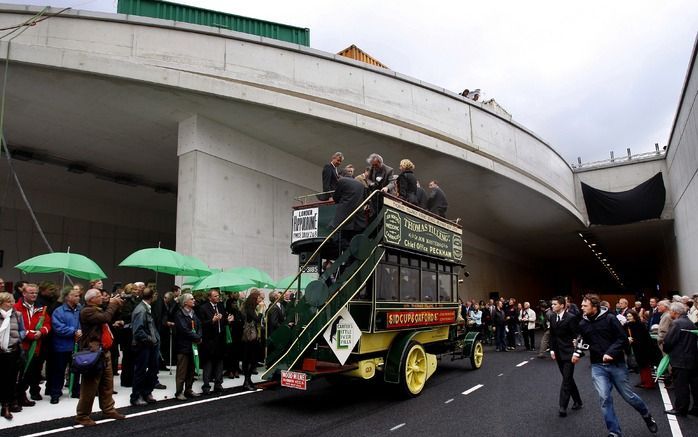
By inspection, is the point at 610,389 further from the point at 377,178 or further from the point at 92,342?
the point at 92,342

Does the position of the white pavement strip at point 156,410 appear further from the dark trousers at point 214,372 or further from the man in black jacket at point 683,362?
the man in black jacket at point 683,362

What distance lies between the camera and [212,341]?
324 inches

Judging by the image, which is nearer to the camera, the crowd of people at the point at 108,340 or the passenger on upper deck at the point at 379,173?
the crowd of people at the point at 108,340

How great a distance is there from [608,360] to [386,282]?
346 cm

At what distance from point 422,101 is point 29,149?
14.7m

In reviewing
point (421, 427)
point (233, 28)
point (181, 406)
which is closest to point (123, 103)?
point (233, 28)

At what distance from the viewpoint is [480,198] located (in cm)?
2305

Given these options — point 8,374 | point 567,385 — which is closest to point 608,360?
point 567,385

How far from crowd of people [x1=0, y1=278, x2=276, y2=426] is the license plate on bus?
1.92 metres

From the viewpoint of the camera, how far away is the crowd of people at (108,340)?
242 inches

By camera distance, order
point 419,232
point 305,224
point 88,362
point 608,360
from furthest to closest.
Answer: point 419,232 → point 305,224 → point 88,362 → point 608,360

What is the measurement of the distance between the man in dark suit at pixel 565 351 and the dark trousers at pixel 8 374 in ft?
25.6

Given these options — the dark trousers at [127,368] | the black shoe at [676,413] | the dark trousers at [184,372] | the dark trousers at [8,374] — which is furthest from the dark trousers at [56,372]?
the black shoe at [676,413]

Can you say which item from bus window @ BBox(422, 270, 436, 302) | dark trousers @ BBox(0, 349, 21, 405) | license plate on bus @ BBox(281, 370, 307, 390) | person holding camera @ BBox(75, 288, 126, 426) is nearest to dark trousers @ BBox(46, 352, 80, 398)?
dark trousers @ BBox(0, 349, 21, 405)
